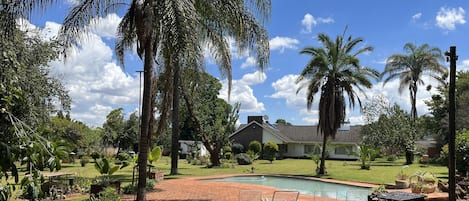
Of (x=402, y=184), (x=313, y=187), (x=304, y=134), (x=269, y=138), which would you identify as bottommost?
(x=313, y=187)

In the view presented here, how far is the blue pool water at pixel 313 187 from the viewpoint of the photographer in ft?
56.9

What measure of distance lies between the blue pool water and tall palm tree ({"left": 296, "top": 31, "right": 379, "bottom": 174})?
10.7 feet

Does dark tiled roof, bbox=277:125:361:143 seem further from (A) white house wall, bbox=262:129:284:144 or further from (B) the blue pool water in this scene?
(B) the blue pool water

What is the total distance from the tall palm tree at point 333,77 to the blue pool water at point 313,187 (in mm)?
3261

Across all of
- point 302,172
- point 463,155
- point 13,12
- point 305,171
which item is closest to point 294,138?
point 305,171

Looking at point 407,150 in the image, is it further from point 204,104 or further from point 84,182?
point 84,182

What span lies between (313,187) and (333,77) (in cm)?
723

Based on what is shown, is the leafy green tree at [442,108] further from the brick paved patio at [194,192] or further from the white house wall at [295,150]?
the brick paved patio at [194,192]

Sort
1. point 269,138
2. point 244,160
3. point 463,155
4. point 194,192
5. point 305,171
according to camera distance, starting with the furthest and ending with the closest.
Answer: point 269,138 < point 244,160 < point 305,171 < point 463,155 < point 194,192

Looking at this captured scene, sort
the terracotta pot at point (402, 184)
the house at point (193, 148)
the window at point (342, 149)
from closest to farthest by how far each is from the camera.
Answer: the terracotta pot at point (402, 184) < the house at point (193, 148) < the window at point (342, 149)

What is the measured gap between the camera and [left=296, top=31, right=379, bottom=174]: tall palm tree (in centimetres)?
2424

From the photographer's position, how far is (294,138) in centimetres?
5094

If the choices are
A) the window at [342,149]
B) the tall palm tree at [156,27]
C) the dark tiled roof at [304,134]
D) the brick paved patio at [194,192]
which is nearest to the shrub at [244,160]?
the dark tiled roof at [304,134]

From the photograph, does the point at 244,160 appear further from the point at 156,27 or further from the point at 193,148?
the point at 156,27
